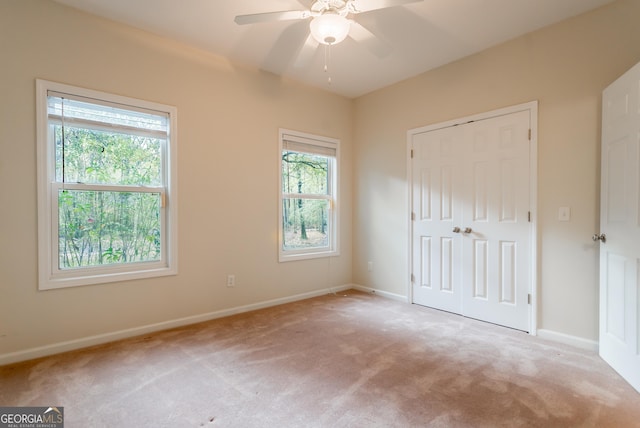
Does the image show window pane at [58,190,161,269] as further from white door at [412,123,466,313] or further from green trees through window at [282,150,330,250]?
white door at [412,123,466,313]

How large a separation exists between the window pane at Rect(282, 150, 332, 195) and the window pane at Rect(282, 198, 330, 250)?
6.0 inches

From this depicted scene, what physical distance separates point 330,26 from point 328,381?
7.68 ft

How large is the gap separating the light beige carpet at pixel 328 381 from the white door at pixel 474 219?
15.6 inches

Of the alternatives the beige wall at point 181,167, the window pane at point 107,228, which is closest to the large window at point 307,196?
the beige wall at point 181,167

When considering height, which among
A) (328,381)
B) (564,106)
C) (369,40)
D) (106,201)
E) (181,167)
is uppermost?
(369,40)

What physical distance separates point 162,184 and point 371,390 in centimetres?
254

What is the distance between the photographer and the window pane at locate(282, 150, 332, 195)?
3914 millimetres

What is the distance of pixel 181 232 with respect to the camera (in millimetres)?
3035

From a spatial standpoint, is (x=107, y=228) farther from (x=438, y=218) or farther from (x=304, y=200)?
(x=438, y=218)

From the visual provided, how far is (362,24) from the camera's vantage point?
8.74 ft

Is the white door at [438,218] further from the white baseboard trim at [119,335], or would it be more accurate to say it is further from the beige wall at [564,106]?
the white baseboard trim at [119,335]

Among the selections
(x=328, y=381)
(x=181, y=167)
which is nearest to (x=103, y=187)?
(x=181, y=167)

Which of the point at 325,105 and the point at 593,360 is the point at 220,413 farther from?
the point at 325,105

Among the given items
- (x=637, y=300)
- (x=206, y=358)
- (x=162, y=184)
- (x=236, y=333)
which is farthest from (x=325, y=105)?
(x=637, y=300)
